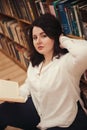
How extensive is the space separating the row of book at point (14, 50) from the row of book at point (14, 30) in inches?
3.9

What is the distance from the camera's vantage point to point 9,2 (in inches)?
104

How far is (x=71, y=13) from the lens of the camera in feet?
5.22

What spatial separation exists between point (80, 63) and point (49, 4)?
0.62 meters

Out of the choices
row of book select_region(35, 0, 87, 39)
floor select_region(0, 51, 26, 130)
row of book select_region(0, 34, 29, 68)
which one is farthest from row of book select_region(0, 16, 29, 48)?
row of book select_region(35, 0, 87, 39)

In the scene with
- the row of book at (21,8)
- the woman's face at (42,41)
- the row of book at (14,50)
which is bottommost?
the row of book at (14,50)

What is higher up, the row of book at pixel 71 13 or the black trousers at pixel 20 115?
the row of book at pixel 71 13

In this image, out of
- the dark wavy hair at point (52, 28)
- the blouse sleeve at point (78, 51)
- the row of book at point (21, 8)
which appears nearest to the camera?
the blouse sleeve at point (78, 51)

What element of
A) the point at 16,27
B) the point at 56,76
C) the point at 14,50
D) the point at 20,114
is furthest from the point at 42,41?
the point at 14,50

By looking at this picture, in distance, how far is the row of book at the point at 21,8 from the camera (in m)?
2.19

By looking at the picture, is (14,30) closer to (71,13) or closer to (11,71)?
(11,71)

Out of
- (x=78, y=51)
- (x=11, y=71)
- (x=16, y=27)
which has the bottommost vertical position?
(x=11, y=71)

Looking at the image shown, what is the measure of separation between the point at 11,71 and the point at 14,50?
262 millimetres

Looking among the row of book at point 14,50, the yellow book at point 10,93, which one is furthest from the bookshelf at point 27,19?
the yellow book at point 10,93

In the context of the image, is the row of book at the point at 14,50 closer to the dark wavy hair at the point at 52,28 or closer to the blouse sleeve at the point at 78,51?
the dark wavy hair at the point at 52,28
